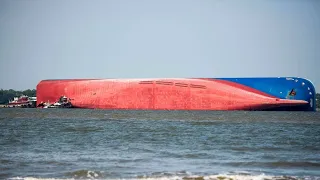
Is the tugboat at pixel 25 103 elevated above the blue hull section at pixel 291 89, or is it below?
below

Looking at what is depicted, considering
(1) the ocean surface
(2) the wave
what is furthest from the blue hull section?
(2) the wave

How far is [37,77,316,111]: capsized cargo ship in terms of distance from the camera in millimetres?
66688

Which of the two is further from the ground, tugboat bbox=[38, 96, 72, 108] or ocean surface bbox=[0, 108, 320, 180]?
ocean surface bbox=[0, 108, 320, 180]

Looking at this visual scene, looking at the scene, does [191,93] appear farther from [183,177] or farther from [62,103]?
[183,177]

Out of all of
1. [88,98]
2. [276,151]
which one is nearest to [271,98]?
[88,98]

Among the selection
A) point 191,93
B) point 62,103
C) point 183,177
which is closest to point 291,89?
point 191,93

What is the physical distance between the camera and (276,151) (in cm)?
1773

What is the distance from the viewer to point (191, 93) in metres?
71.4

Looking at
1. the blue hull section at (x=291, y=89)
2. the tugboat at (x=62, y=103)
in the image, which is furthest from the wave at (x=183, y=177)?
the tugboat at (x=62, y=103)

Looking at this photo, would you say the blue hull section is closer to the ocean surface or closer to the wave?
the ocean surface

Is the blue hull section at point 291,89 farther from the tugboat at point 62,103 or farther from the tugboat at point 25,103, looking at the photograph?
the tugboat at point 25,103

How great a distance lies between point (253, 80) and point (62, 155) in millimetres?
55370

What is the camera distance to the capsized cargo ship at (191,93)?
219 ft

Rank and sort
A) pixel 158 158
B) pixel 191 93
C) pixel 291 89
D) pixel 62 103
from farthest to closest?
pixel 62 103 → pixel 191 93 → pixel 291 89 → pixel 158 158
